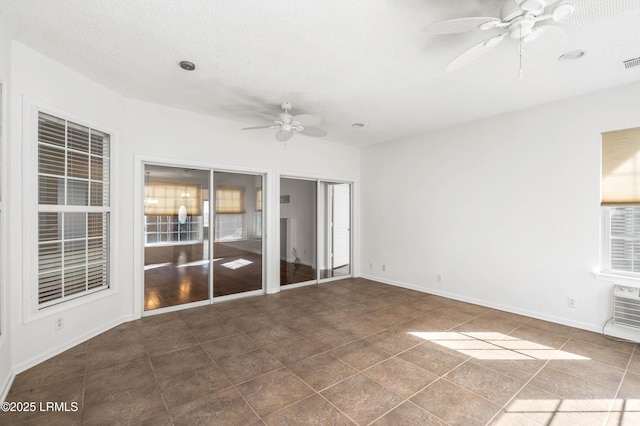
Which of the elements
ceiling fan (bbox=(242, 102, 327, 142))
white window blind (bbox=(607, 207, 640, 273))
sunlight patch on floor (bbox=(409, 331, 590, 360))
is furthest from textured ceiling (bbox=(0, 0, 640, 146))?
sunlight patch on floor (bbox=(409, 331, 590, 360))

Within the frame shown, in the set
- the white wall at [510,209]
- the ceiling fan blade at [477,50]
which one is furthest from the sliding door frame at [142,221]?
the ceiling fan blade at [477,50]

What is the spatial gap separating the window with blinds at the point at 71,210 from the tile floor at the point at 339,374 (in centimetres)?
71

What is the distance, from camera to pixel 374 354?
293 cm

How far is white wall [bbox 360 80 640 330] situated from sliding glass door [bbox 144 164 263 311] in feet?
9.00

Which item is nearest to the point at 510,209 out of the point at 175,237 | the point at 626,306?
the point at 626,306

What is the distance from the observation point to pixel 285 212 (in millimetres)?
5652

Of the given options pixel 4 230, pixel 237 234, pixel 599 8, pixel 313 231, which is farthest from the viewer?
pixel 313 231

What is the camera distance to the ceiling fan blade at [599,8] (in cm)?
160

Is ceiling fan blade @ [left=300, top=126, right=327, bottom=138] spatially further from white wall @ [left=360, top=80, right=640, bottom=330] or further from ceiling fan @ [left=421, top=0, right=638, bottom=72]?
ceiling fan @ [left=421, top=0, right=638, bottom=72]

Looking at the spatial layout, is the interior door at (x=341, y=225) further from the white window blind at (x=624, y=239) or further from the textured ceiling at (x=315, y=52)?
the white window blind at (x=624, y=239)

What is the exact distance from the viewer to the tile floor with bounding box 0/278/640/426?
2064 mm

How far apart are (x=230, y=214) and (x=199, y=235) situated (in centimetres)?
58

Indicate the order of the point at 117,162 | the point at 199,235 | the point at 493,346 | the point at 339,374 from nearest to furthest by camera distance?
the point at 339,374 → the point at 493,346 → the point at 117,162 → the point at 199,235

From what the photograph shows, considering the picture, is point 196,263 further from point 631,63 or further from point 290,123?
point 631,63
